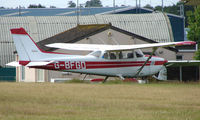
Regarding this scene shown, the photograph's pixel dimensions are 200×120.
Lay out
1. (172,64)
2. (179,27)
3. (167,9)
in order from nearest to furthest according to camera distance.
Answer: (172,64) < (179,27) < (167,9)

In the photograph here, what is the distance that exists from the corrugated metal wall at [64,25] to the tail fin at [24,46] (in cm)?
2967

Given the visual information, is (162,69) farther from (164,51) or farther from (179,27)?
(179,27)

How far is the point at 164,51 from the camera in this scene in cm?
3781

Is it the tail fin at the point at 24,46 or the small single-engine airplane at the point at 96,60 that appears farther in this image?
the small single-engine airplane at the point at 96,60

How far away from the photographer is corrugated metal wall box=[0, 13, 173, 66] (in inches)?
2112

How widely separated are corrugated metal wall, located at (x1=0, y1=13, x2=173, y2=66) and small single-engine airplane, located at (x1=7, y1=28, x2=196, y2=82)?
82.6 ft

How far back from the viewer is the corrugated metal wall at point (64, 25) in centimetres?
5366

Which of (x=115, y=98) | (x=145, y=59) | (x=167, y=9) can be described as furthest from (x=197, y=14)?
(x=167, y=9)

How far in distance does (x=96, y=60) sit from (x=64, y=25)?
3128 centimetres

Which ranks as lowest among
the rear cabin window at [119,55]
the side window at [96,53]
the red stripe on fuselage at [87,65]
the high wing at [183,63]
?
the high wing at [183,63]

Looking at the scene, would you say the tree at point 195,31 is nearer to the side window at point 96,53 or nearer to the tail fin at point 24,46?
the side window at point 96,53

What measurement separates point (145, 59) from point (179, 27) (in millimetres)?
50456

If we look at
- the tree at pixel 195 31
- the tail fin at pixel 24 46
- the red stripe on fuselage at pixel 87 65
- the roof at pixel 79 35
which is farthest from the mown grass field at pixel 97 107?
the tree at pixel 195 31

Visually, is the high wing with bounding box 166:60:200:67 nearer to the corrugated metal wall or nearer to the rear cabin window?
the rear cabin window
